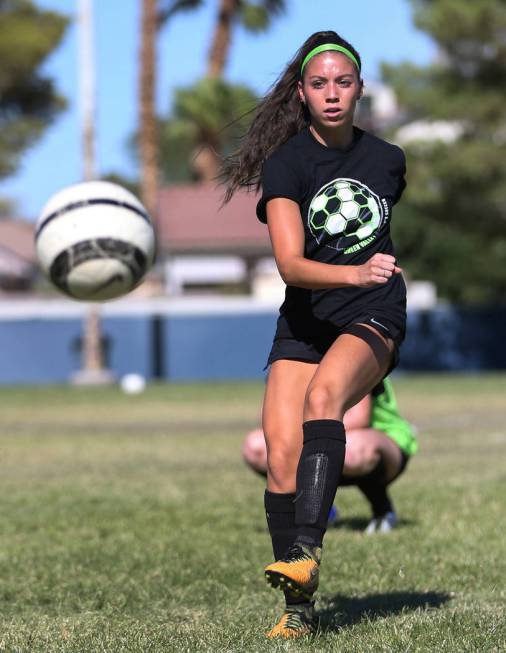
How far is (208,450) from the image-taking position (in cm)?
1398

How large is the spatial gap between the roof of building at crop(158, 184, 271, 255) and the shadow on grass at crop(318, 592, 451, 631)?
39.1 m

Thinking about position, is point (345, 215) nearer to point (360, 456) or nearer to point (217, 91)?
point (360, 456)

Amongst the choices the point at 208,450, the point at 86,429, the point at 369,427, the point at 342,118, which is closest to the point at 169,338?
the point at 86,429

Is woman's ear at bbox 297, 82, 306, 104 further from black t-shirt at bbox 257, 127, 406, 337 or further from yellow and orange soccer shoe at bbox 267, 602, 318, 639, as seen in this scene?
yellow and orange soccer shoe at bbox 267, 602, 318, 639

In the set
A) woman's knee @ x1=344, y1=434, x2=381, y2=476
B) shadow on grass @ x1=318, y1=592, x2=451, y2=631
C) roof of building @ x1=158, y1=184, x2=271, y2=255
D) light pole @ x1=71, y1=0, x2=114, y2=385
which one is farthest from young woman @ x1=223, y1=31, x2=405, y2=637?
roof of building @ x1=158, y1=184, x2=271, y2=255

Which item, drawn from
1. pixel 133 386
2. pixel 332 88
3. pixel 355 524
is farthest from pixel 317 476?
pixel 133 386

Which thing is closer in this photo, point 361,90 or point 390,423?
point 361,90

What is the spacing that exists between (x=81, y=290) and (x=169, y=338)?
26.9 metres

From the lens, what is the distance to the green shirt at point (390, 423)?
25.0 ft

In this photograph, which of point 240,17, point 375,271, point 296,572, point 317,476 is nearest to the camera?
point 296,572

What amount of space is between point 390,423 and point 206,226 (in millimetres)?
40018

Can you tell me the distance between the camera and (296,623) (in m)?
4.67

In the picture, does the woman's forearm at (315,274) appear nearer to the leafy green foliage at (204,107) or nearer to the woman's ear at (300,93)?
the woman's ear at (300,93)

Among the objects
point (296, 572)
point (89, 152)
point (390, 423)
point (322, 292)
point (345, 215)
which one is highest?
point (89, 152)
